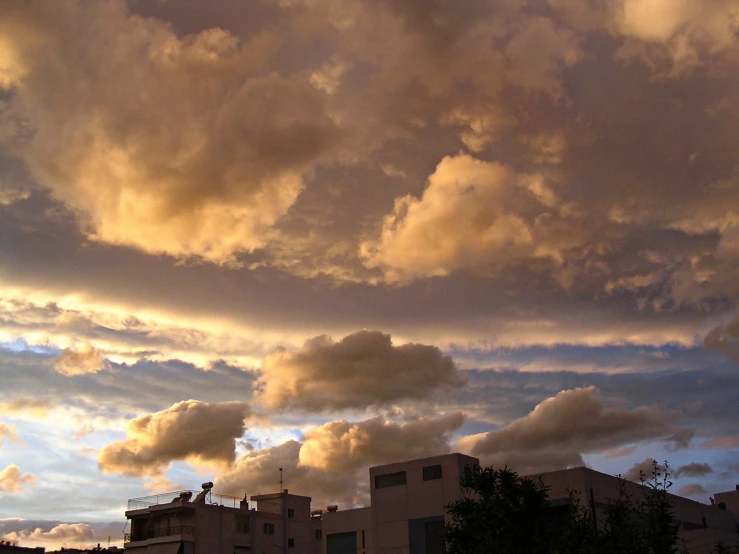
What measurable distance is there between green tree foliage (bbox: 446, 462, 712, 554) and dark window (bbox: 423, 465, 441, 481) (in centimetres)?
2028

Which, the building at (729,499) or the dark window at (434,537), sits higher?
the building at (729,499)

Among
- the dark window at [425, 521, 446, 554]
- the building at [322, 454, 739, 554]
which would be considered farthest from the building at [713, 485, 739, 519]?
the dark window at [425, 521, 446, 554]

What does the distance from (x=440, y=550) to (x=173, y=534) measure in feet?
121

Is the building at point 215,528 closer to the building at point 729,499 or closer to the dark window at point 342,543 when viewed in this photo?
the dark window at point 342,543

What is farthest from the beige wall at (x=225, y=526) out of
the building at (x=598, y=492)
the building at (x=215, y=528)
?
the building at (x=598, y=492)

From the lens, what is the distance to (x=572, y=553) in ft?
113

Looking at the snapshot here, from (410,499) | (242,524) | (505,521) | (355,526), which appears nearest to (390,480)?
(410,499)

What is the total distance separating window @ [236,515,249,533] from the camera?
95.8 meters

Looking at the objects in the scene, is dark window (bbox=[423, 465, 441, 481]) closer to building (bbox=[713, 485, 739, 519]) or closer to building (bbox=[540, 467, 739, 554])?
building (bbox=[540, 467, 739, 554])

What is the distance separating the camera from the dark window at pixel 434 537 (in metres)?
67.0

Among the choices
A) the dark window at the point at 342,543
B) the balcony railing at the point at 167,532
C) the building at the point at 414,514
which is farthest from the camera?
the balcony railing at the point at 167,532

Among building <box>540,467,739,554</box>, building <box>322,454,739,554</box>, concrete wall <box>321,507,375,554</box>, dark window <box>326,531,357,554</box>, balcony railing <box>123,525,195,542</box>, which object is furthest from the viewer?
balcony railing <box>123,525,195,542</box>

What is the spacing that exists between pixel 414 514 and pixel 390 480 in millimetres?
4548

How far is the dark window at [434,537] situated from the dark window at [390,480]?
17.3 ft
